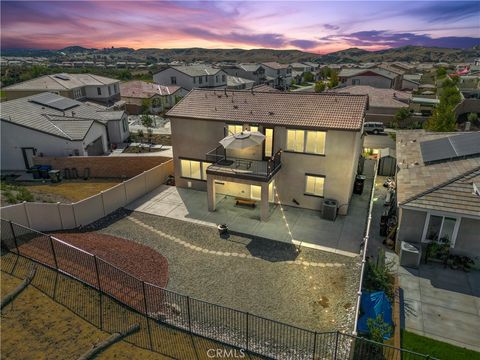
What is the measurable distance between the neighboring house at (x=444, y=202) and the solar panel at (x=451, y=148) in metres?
0.06

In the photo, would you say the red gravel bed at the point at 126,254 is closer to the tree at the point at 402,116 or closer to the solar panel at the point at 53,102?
the solar panel at the point at 53,102

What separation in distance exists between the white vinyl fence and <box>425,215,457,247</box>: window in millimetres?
20500

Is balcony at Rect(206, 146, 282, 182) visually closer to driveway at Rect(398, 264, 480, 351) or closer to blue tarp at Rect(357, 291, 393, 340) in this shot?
driveway at Rect(398, 264, 480, 351)

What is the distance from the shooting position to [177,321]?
1316 centimetres

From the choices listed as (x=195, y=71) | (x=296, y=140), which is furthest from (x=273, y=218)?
(x=195, y=71)

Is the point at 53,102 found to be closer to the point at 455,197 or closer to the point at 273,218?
the point at 273,218

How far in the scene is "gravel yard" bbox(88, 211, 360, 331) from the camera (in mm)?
14211

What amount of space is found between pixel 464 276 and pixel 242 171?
1399 centimetres

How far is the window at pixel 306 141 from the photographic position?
2209 cm

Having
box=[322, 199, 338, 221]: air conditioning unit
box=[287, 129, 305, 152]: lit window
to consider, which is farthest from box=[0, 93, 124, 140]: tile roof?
box=[322, 199, 338, 221]: air conditioning unit

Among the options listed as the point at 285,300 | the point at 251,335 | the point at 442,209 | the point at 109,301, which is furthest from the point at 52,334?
the point at 442,209

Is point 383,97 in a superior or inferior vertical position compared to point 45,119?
inferior

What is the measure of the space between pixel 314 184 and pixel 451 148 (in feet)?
32.0

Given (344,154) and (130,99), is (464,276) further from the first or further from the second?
(130,99)
